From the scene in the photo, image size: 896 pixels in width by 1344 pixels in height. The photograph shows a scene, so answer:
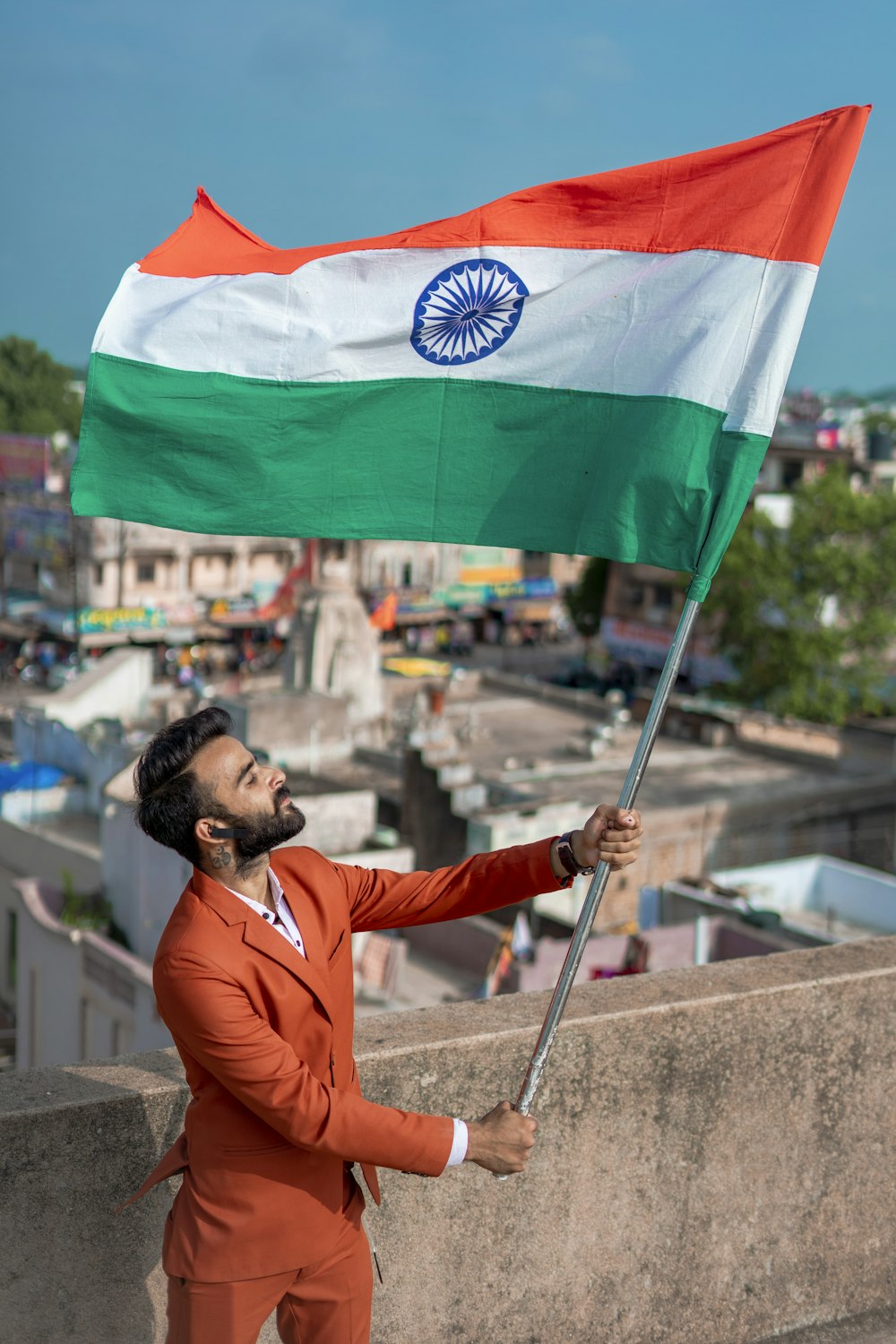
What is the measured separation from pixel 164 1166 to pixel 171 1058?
2.02 ft

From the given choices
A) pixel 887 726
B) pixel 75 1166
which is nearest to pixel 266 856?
pixel 75 1166

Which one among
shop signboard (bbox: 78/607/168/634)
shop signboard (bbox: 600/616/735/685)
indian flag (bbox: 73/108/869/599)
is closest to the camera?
indian flag (bbox: 73/108/869/599)

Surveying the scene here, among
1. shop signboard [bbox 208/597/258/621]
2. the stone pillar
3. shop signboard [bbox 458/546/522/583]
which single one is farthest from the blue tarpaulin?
shop signboard [bbox 458/546/522/583]

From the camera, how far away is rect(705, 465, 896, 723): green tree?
42.9 metres

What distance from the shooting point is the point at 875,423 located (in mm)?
69625

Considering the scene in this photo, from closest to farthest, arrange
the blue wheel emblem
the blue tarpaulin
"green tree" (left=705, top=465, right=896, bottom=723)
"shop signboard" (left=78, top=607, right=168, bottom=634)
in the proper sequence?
the blue wheel emblem < the blue tarpaulin < "green tree" (left=705, top=465, right=896, bottom=723) < "shop signboard" (left=78, top=607, right=168, bottom=634)

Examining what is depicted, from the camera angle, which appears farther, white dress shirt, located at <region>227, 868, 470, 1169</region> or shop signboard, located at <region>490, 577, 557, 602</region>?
shop signboard, located at <region>490, 577, 557, 602</region>

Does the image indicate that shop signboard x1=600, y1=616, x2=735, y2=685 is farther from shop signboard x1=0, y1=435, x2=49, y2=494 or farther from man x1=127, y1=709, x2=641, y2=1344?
man x1=127, y1=709, x2=641, y2=1344

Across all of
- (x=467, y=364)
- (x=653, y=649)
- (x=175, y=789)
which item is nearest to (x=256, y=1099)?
(x=175, y=789)

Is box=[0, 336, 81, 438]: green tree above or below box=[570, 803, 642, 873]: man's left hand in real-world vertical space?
above

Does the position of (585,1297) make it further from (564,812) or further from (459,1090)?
(564,812)

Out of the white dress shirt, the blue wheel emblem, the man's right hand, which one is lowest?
the man's right hand

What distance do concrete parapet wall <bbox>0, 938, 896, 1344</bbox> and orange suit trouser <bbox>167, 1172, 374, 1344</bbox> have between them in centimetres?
49

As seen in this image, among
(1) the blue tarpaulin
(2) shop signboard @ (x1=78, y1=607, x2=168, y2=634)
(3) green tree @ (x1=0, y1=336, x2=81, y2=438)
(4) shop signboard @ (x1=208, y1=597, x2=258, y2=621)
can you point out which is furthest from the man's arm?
(3) green tree @ (x1=0, y1=336, x2=81, y2=438)
